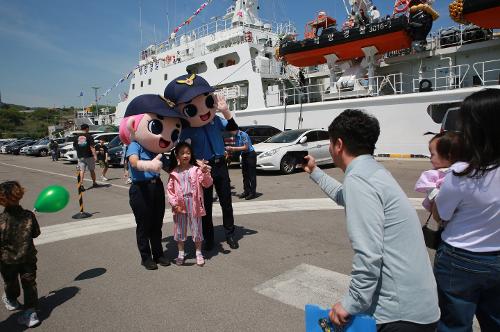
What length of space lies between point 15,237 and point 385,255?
10.1ft

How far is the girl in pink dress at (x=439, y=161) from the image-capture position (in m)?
2.30

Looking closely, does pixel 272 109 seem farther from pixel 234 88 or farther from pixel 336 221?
pixel 336 221

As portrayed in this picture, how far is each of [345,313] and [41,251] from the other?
5140 mm

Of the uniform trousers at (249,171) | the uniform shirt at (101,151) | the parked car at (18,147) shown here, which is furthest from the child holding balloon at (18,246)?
the parked car at (18,147)

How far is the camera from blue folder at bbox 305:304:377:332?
160 centimetres

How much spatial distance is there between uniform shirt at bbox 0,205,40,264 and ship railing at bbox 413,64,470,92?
14.0 metres

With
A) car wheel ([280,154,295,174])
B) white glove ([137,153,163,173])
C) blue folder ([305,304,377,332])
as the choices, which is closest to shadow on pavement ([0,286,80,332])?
white glove ([137,153,163,173])

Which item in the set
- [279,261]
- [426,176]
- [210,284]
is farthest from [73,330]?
[426,176]

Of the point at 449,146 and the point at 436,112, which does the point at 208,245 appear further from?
the point at 436,112

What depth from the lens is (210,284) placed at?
3.90 m

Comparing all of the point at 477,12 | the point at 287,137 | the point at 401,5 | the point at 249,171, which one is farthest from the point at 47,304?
the point at 401,5

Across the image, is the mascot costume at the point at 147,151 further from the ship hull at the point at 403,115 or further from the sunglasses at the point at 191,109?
the ship hull at the point at 403,115

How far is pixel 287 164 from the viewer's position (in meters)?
12.2

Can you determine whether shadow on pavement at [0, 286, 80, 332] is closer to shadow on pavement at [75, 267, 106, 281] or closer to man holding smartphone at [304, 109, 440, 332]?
shadow on pavement at [75, 267, 106, 281]
